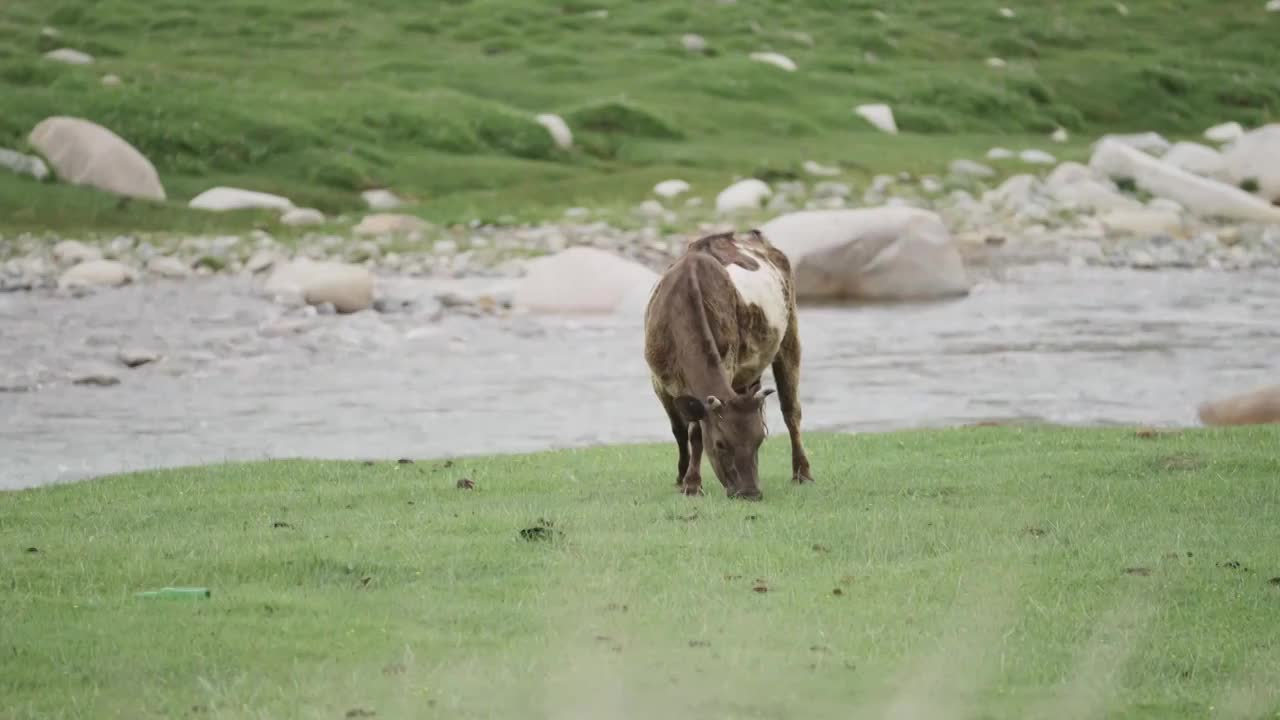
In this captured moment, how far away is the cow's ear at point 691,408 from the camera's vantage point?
45.7 ft

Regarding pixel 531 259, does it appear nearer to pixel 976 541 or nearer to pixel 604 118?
pixel 604 118

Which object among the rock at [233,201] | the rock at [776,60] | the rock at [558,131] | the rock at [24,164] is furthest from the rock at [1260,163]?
the rock at [24,164]

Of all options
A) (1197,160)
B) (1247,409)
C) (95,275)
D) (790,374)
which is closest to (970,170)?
(1197,160)

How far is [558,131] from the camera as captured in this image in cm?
6125

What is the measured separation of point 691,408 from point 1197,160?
158ft

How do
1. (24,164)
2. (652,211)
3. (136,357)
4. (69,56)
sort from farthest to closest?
(69,56) → (652,211) → (24,164) → (136,357)

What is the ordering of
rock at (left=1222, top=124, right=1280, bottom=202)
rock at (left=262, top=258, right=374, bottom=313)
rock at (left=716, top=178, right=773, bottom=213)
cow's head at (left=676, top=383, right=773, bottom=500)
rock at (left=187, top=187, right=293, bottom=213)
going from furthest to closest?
rock at (left=1222, top=124, right=1280, bottom=202)
rock at (left=716, top=178, right=773, bottom=213)
rock at (left=187, top=187, right=293, bottom=213)
rock at (left=262, top=258, right=374, bottom=313)
cow's head at (left=676, top=383, right=773, bottom=500)

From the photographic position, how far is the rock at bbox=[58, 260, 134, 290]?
37016mm

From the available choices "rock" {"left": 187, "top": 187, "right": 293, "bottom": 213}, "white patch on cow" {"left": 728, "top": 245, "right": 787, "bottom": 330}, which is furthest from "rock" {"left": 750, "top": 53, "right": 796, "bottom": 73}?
"white patch on cow" {"left": 728, "top": 245, "right": 787, "bottom": 330}

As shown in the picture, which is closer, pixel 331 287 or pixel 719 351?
pixel 719 351

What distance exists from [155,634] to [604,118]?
55200 millimetres

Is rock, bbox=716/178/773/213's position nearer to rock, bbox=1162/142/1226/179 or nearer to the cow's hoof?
rock, bbox=1162/142/1226/179

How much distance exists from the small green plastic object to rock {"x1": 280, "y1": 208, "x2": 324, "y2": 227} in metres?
37.1

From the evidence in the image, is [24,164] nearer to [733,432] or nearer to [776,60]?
[733,432]
